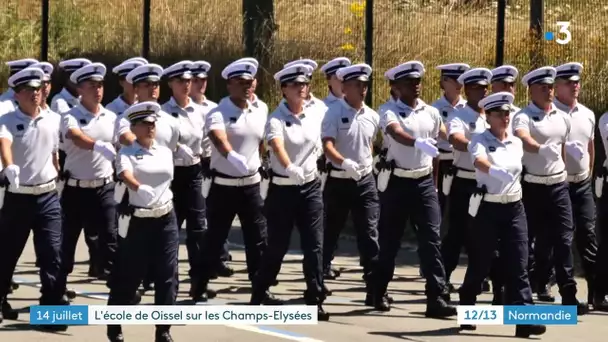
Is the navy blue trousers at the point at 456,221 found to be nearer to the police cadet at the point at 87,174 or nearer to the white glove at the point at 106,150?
the police cadet at the point at 87,174

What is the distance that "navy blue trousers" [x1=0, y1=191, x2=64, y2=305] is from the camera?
44.2 feet

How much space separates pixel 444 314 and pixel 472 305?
0.58 metres

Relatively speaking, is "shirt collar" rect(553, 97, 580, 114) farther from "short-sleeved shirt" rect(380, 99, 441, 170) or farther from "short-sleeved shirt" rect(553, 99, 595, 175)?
"short-sleeved shirt" rect(380, 99, 441, 170)

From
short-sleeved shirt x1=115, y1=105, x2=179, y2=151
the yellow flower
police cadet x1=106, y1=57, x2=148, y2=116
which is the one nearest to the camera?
short-sleeved shirt x1=115, y1=105, x2=179, y2=151

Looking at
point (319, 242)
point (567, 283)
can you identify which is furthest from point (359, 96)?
point (567, 283)

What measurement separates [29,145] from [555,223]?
4724 millimetres

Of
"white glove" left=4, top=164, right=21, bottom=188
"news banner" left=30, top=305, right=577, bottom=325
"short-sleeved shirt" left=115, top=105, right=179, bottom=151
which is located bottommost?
"news banner" left=30, top=305, right=577, bottom=325

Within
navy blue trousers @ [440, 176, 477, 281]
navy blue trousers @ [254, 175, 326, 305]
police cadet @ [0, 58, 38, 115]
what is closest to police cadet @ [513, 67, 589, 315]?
navy blue trousers @ [440, 176, 477, 281]

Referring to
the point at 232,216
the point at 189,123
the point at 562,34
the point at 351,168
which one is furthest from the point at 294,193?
the point at 562,34

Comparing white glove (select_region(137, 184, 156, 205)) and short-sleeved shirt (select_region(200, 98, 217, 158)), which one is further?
short-sleeved shirt (select_region(200, 98, 217, 158))

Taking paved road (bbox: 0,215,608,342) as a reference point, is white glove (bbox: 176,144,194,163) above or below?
above

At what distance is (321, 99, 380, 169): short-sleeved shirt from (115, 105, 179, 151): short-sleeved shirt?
135cm

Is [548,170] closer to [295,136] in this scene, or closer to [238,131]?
[295,136]

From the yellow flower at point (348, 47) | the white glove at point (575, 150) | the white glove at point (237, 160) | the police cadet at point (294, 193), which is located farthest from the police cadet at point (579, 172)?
the yellow flower at point (348, 47)
